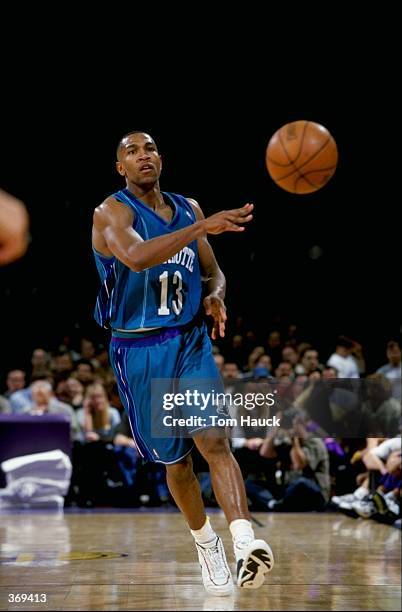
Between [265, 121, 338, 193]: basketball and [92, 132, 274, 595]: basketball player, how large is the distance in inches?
94.3

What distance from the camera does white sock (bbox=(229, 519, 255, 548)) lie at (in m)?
3.14

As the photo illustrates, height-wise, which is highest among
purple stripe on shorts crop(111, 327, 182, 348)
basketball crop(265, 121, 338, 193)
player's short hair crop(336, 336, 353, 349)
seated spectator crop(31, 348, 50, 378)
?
basketball crop(265, 121, 338, 193)

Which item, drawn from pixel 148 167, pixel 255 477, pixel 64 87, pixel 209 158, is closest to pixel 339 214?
pixel 209 158

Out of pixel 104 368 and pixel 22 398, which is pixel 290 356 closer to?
pixel 104 368

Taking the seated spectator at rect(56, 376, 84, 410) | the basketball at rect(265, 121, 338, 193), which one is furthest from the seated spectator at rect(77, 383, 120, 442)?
the basketball at rect(265, 121, 338, 193)

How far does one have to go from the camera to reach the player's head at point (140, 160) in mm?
3656

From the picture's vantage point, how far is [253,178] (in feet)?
41.9

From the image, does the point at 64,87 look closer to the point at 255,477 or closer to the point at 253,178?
the point at 253,178

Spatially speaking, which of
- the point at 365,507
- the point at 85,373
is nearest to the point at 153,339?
the point at 365,507

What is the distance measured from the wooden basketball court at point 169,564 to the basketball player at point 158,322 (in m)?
0.35

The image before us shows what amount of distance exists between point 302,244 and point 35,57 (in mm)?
4465

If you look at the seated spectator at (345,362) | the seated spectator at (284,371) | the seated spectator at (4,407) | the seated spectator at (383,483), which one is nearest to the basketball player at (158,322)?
the seated spectator at (383,483)

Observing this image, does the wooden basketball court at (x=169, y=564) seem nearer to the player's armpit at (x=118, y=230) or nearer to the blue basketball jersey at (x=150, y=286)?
the blue basketball jersey at (x=150, y=286)

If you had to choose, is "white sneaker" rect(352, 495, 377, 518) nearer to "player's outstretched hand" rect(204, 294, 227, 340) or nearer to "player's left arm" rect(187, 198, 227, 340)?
"player's left arm" rect(187, 198, 227, 340)
